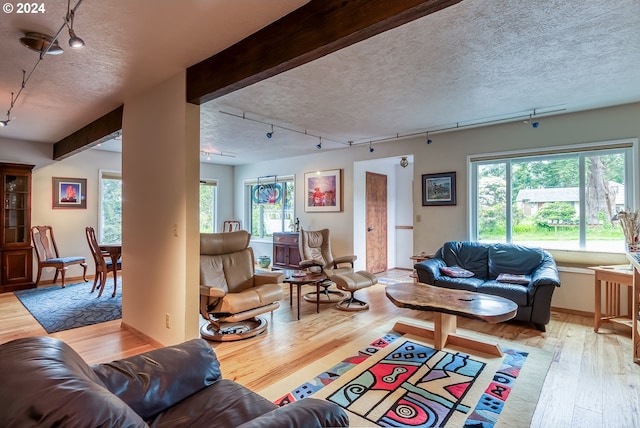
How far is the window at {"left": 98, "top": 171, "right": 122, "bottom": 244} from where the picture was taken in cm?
635

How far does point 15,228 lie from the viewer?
539 centimetres

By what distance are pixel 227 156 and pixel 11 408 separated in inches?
262

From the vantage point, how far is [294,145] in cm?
599

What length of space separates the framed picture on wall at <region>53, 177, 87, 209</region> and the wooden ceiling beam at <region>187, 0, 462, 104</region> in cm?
488

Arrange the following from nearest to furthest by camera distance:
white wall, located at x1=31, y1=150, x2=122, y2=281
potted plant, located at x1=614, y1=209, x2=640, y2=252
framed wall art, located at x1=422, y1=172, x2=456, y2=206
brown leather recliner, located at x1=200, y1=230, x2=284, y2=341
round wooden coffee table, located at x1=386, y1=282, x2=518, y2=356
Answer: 1. round wooden coffee table, located at x1=386, y1=282, x2=518, y2=356
2. brown leather recliner, located at x1=200, y1=230, x2=284, y2=341
3. potted plant, located at x1=614, y1=209, x2=640, y2=252
4. framed wall art, located at x1=422, y1=172, x2=456, y2=206
5. white wall, located at x1=31, y1=150, x2=122, y2=281

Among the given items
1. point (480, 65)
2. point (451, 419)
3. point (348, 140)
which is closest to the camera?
point (451, 419)

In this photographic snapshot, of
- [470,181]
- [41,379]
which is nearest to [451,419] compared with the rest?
[41,379]

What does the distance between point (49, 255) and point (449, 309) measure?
6461 millimetres

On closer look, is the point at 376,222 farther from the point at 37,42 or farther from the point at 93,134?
the point at 37,42

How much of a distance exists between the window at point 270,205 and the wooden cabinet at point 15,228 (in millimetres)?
4202

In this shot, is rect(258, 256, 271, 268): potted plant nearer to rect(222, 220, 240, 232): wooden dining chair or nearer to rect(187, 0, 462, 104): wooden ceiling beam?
rect(222, 220, 240, 232): wooden dining chair

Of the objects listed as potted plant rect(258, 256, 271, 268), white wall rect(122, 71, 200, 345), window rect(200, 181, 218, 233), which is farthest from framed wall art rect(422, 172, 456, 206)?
window rect(200, 181, 218, 233)

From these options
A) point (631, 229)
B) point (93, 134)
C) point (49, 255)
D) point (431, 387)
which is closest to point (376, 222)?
point (631, 229)

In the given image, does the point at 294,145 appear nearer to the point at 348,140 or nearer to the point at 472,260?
the point at 348,140
